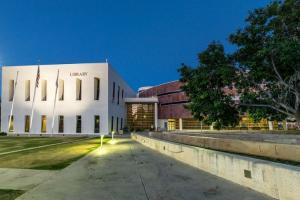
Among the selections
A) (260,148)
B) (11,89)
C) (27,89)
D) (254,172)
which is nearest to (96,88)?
(27,89)

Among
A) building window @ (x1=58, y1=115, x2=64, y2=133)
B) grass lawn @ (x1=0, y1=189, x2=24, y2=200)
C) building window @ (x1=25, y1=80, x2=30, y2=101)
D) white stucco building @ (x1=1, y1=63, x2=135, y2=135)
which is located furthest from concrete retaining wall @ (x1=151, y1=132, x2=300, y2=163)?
building window @ (x1=25, y1=80, x2=30, y2=101)

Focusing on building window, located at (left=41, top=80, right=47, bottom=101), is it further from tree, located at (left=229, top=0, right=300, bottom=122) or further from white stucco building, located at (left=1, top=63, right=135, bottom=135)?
tree, located at (left=229, top=0, right=300, bottom=122)

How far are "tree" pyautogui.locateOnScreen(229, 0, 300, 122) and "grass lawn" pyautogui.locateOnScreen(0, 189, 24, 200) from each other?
12.6 m

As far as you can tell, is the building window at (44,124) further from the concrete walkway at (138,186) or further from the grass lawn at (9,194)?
the grass lawn at (9,194)

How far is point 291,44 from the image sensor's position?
11.2m

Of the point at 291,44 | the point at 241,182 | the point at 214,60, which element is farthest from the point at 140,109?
the point at 241,182

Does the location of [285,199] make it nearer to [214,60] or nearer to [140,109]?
[214,60]

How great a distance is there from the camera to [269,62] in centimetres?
1347

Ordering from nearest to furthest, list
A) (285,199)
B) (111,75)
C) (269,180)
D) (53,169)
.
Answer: (285,199) → (269,180) → (53,169) → (111,75)

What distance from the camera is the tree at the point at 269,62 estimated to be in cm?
1285

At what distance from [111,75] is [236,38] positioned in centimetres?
3389

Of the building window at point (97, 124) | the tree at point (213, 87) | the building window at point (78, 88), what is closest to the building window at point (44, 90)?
the building window at point (78, 88)

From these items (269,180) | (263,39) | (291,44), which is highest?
(263,39)

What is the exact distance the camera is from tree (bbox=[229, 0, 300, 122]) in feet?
42.2
